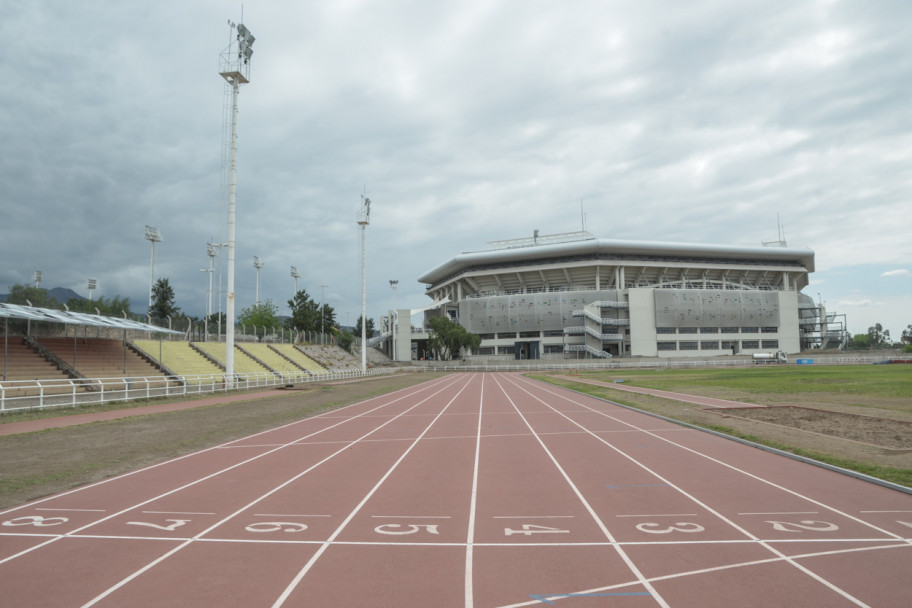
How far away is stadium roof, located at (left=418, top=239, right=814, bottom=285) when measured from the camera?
3467 inches

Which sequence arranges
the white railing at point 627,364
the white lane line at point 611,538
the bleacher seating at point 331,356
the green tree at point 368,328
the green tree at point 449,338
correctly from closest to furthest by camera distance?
the white lane line at point 611,538 < the bleacher seating at point 331,356 < the white railing at point 627,364 < the green tree at point 449,338 < the green tree at point 368,328

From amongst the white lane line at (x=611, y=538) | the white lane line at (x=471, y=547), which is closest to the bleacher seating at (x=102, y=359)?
the white lane line at (x=471, y=547)

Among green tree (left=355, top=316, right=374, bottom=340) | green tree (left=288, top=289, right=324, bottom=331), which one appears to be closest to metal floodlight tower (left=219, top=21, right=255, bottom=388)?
green tree (left=288, top=289, right=324, bottom=331)

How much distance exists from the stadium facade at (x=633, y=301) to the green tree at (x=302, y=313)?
2812 cm

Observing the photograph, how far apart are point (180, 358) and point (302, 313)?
3864cm

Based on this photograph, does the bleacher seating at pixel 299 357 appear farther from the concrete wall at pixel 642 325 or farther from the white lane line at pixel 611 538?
the concrete wall at pixel 642 325

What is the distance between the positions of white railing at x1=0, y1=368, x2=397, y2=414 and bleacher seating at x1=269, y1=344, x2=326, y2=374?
9357 millimetres

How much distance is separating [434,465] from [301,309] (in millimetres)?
67661

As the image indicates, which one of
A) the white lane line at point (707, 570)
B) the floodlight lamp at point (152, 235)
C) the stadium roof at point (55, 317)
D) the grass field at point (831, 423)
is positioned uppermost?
the floodlight lamp at point (152, 235)

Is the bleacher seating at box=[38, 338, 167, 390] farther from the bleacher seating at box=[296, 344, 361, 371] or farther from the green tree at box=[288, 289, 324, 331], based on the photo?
the green tree at box=[288, 289, 324, 331]

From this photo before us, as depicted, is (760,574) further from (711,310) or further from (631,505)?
(711,310)

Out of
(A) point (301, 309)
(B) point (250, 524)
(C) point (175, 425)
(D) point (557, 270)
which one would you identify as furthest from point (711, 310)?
(B) point (250, 524)

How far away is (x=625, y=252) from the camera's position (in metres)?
89.8

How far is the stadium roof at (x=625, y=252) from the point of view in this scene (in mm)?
88062
